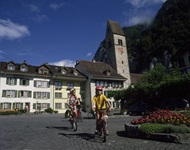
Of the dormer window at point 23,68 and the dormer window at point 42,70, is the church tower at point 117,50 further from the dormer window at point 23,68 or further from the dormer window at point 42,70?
the dormer window at point 23,68

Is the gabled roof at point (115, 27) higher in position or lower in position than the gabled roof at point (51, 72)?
higher

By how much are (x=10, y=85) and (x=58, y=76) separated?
1054 centimetres

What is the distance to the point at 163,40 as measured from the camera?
225ft

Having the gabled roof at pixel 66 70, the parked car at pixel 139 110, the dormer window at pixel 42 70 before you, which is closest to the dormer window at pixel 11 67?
the dormer window at pixel 42 70

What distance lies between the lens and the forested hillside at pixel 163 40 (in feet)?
210

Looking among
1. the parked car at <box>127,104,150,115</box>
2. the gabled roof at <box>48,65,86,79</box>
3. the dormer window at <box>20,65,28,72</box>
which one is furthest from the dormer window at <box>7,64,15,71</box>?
the parked car at <box>127,104,150,115</box>

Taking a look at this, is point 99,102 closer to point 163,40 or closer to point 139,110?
point 139,110

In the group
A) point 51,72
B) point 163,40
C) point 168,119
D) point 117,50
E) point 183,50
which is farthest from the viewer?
point 163,40

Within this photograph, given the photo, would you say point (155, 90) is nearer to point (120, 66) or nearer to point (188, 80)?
point (188, 80)

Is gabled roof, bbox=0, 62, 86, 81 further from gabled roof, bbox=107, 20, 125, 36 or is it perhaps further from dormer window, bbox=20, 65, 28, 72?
gabled roof, bbox=107, 20, 125, 36

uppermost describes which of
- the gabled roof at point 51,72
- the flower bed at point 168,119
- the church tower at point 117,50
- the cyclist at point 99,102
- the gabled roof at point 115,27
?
the gabled roof at point 115,27

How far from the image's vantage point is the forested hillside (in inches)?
2516

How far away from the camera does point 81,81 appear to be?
52000mm

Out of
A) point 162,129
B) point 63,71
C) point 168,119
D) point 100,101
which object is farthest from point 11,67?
point 162,129
